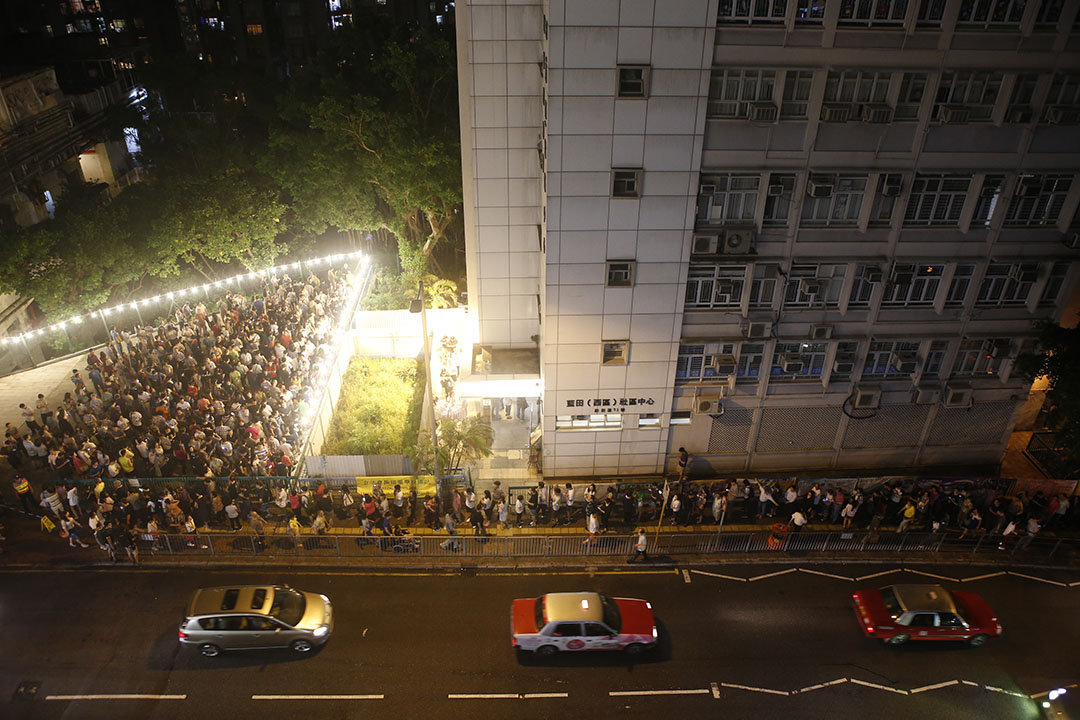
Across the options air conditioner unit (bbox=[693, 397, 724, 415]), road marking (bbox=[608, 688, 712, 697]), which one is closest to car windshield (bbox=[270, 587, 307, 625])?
road marking (bbox=[608, 688, 712, 697])

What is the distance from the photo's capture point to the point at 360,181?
127 feet

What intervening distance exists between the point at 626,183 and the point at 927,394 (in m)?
14.4

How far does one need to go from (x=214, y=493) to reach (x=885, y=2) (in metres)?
26.3

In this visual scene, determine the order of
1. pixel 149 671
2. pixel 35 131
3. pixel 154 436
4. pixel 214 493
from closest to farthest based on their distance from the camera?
pixel 149 671 → pixel 214 493 → pixel 154 436 → pixel 35 131

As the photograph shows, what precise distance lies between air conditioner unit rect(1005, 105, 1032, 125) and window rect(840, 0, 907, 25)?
4.57 metres

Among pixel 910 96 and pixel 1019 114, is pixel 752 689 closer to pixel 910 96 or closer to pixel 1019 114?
pixel 910 96

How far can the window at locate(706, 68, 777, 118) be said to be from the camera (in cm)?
1967

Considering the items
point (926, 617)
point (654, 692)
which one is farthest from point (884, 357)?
point (654, 692)

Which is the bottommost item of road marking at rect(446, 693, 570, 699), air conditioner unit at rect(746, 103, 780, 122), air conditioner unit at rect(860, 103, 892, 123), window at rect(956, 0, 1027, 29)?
road marking at rect(446, 693, 570, 699)

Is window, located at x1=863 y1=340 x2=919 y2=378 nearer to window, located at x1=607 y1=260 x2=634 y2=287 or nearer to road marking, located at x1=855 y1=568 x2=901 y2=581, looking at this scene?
road marking, located at x1=855 y1=568 x2=901 y2=581

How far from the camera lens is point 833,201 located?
71.7 ft

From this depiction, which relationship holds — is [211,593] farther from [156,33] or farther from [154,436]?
[156,33]

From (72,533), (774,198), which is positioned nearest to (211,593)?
(72,533)

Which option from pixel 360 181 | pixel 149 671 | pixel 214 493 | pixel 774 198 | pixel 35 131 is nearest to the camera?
pixel 149 671
